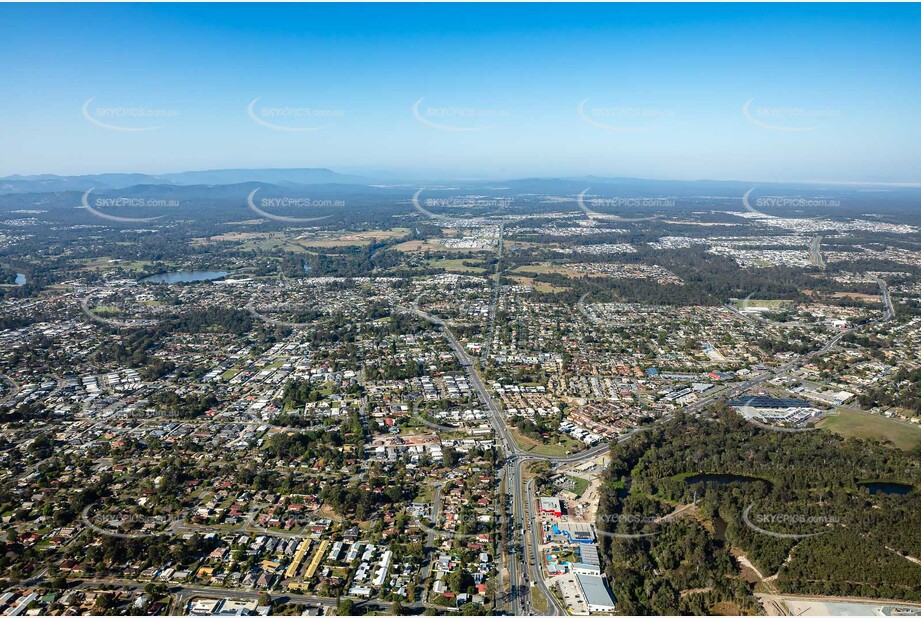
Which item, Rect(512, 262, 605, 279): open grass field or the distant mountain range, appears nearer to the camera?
Rect(512, 262, 605, 279): open grass field

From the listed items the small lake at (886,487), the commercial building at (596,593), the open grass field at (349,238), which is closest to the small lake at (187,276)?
the open grass field at (349,238)

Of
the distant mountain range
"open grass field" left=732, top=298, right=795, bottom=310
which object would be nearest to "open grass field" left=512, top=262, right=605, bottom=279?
"open grass field" left=732, top=298, right=795, bottom=310

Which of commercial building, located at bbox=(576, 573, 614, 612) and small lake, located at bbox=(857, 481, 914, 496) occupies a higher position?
commercial building, located at bbox=(576, 573, 614, 612)

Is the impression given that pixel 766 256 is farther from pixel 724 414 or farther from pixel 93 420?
pixel 93 420

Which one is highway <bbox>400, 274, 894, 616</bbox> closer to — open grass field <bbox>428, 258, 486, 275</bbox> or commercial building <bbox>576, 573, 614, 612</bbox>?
commercial building <bbox>576, 573, 614, 612</bbox>

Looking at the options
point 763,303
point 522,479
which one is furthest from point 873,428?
point 763,303

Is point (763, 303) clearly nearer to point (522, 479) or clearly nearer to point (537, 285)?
point (537, 285)
